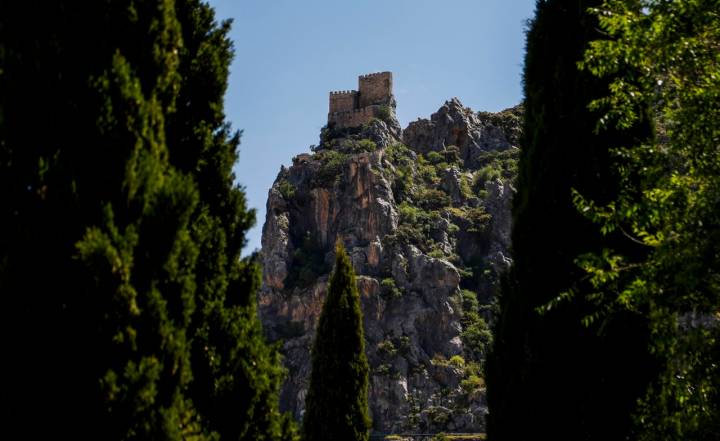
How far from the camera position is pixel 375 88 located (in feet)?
269

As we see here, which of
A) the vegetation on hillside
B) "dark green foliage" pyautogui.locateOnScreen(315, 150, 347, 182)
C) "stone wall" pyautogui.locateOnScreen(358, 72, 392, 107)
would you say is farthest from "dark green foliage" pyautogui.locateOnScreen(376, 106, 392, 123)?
the vegetation on hillside

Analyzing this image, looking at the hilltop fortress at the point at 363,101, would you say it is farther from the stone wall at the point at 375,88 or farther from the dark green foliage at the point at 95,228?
the dark green foliage at the point at 95,228

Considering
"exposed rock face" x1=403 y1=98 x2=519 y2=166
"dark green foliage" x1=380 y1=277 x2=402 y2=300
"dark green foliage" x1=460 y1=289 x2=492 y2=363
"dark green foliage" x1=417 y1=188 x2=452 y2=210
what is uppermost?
"exposed rock face" x1=403 y1=98 x2=519 y2=166

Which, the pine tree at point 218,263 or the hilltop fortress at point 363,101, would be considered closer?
the pine tree at point 218,263

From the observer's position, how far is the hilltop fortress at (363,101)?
79625 mm

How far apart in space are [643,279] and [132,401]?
4.18 meters

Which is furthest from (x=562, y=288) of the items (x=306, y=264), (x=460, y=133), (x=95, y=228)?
(x=460, y=133)

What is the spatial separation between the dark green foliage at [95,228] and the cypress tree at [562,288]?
4079 mm

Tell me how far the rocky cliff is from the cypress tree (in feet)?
141

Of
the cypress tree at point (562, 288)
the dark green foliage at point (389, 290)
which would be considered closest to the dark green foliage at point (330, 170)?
the dark green foliage at point (389, 290)

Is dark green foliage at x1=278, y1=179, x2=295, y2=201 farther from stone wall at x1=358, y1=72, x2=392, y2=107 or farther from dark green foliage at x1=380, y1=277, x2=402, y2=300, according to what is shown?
stone wall at x1=358, y1=72, x2=392, y2=107

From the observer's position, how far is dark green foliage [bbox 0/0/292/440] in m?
4.54

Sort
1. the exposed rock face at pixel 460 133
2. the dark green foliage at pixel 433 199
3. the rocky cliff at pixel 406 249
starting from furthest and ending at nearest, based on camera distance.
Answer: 1. the exposed rock face at pixel 460 133
2. the dark green foliage at pixel 433 199
3. the rocky cliff at pixel 406 249

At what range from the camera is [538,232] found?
340 inches
